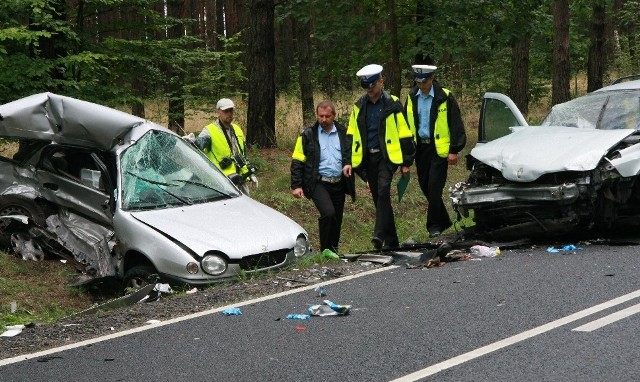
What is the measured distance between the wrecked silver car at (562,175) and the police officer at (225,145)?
8.88 feet

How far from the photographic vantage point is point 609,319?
7398 millimetres

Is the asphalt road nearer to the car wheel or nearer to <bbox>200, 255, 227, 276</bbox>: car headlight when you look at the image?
<bbox>200, 255, 227, 276</bbox>: car headlight

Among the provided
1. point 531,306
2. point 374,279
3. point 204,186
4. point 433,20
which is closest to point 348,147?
point 204,186

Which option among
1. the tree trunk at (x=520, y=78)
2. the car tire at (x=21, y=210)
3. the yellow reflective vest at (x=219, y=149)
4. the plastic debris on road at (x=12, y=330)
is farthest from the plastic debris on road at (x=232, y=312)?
the tree trunk at (x=520, y=78)

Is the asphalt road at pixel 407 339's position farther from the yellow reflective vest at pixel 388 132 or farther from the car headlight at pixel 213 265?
the yellow reflective vest at pixel 388 132

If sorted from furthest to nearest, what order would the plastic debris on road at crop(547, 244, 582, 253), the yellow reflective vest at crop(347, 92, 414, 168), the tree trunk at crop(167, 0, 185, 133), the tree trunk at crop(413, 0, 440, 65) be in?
the tree trunk at crop(167, 0, 185, 133), the tree trunk at crop(413, 0, 440, 65), the yellow reflective vest at crop(347, 92, 414, 168), the plastic debris on road at crop(547, 244, 582, 253)

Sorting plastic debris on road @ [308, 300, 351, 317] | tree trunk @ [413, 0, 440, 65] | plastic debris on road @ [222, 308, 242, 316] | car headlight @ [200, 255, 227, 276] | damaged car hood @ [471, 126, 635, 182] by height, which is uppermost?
tree trunk @ [413, 0, 440, 65]

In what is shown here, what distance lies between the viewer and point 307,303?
28.2ft

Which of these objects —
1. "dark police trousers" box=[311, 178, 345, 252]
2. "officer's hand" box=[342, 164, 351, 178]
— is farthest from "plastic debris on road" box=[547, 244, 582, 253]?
"dark police trousers" box=[311, 178, 345, 252]

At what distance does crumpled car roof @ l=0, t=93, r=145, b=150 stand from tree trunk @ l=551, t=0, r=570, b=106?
48.7 ft

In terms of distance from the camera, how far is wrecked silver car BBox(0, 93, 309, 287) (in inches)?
394

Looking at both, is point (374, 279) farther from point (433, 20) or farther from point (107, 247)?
point (433, 20)

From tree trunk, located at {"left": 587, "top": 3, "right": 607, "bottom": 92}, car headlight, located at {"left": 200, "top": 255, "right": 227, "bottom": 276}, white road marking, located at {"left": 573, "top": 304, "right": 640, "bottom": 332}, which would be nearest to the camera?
white road marking, located at {"left": 573, "top": 304, "right": 640, "bottom": 332}

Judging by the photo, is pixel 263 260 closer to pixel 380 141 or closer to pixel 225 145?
pixel 380 141
